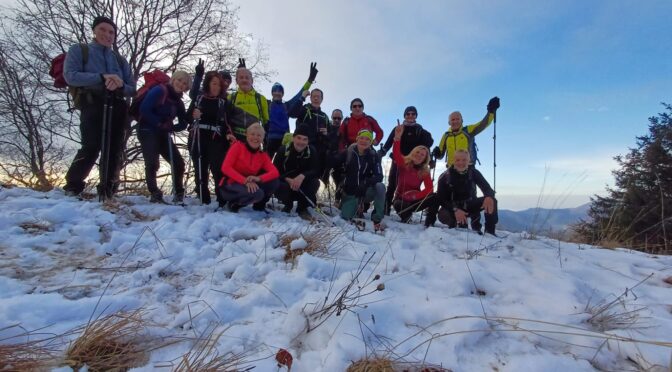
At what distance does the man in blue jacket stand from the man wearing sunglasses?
3720 mm

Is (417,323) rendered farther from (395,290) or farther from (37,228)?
(37,228)

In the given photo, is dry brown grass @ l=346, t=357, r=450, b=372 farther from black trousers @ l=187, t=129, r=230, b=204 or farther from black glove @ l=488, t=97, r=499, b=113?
black glove @ l=488, t=97, r=499, b=113

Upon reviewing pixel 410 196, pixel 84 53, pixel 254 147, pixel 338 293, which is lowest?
pixel 338 293

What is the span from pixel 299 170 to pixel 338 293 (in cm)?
359

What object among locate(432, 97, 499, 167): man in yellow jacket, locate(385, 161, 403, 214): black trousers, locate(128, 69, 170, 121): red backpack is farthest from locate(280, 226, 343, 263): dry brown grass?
locate(432, 97, 499, 167): man in yellow jacket

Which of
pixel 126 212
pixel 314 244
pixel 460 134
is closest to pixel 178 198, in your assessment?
pixel 126 212

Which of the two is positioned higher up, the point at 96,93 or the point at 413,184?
the point at 96,93

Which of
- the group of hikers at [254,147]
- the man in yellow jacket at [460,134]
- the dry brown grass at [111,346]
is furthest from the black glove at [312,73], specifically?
the dry brown grass at [111,346]

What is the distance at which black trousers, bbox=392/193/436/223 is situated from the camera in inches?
215

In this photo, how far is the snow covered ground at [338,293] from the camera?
164cm

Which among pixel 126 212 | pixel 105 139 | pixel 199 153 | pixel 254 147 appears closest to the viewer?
pixel 126 212

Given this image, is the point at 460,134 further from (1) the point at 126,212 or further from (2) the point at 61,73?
(2) the point at 61,73

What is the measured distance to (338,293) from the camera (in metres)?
2.02

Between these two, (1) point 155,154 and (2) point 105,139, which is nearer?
(2) point 105,139
